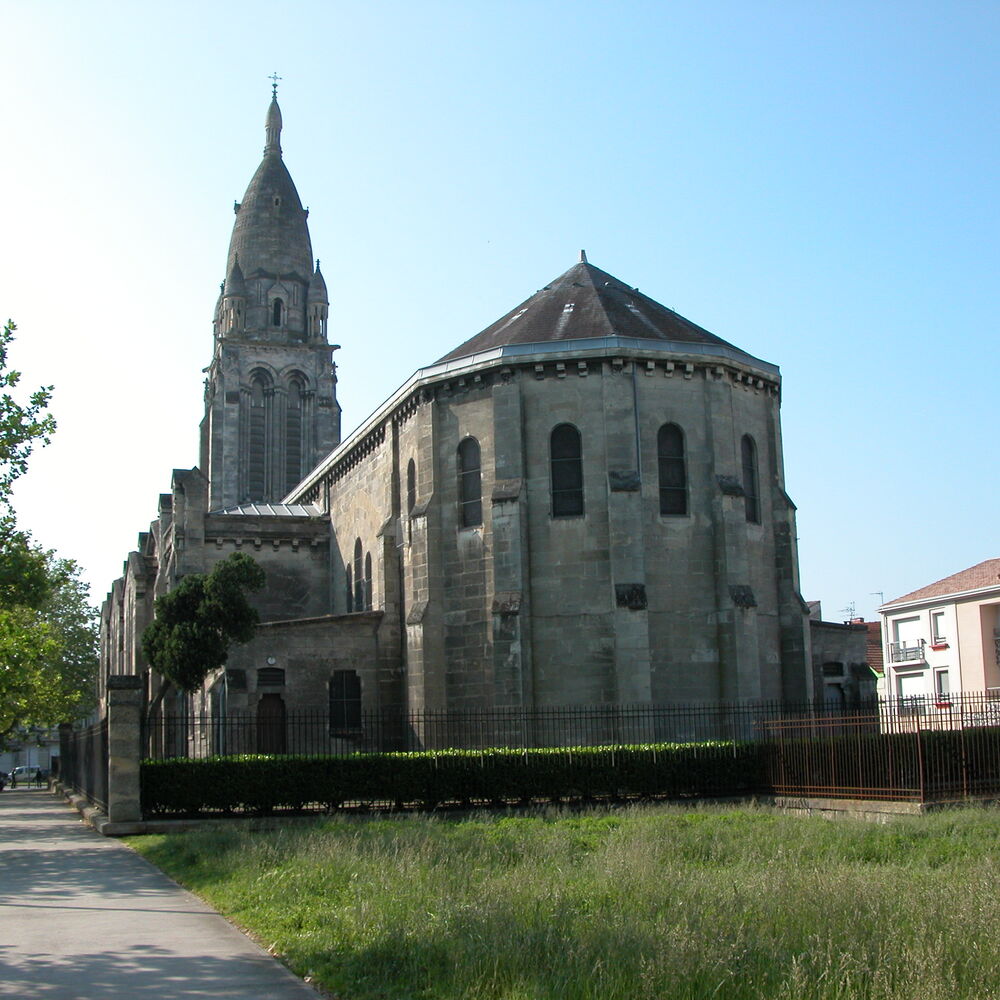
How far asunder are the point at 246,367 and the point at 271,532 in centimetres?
2623

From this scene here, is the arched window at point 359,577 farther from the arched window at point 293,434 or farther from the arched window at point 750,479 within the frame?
the arched window at point 293,434

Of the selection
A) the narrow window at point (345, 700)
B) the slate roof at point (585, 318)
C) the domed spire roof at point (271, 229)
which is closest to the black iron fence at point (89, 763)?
the narrow window at point (345, 700)

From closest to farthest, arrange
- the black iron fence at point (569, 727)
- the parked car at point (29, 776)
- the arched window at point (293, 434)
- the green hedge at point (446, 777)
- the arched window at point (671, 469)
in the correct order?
the green hedge at point (446, 777) → the black iron fence at point (569, 727) → the arched window at point (671, 469) → the arched window at point (293, 434) → the parked car at point (29, 776)

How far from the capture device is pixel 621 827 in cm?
1692

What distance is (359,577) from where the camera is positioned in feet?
123

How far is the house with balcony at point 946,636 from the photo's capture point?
174 feet

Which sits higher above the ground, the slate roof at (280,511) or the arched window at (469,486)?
the slate roof at (280,511)

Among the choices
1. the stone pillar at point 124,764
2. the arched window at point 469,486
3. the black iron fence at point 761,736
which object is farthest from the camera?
the arched window at point 469,486

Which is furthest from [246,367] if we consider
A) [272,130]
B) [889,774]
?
[889,774]

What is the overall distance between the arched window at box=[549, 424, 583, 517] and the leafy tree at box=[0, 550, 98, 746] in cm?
1236

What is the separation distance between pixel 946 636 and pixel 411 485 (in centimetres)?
3340

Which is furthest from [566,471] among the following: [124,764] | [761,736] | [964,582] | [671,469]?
[964,582]

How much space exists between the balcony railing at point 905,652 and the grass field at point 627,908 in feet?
142

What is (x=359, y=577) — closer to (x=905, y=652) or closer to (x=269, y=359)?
(x=269, y=359)
